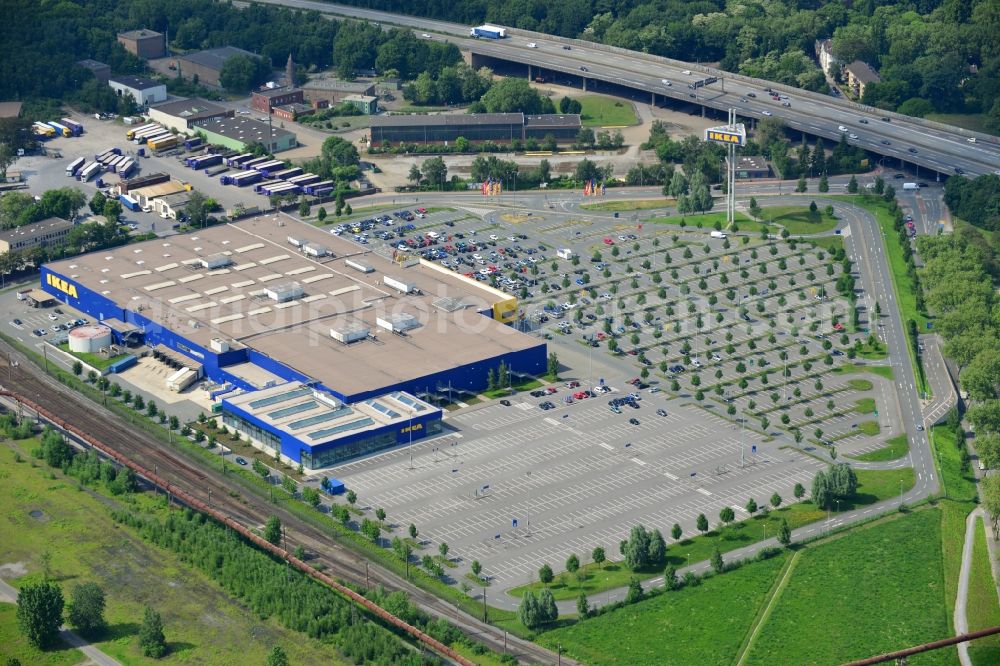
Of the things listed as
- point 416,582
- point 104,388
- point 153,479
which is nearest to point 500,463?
point 416,582

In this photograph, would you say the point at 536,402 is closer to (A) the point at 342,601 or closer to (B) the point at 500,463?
(B) the point at 500,463

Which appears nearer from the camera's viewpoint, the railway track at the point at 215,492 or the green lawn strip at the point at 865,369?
the railway track at the point at 215,492

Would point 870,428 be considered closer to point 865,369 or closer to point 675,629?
point 865,369

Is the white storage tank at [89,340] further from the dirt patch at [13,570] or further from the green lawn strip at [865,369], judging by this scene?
the green lawn strip at [865,369]

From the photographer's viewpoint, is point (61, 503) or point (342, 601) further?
point (61, 503)

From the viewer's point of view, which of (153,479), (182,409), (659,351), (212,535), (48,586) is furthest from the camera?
(659,351)

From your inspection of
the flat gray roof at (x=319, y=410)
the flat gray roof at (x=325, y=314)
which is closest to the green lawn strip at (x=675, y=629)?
the flat gray roof at (x=319, y=410)
